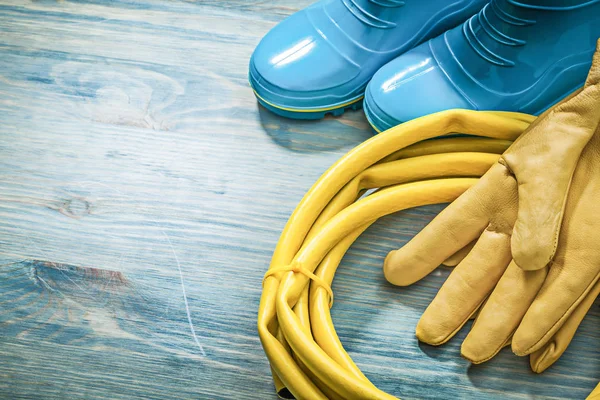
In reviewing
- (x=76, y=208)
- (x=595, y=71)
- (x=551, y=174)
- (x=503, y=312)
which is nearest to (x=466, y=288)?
(x=503, y=312)

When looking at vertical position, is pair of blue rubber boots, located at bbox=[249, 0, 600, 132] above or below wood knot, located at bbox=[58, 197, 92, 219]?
above

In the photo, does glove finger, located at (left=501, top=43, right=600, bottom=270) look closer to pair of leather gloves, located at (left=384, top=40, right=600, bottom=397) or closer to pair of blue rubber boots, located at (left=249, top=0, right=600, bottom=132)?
pair of leather gloves, located at (left=384, top=40, right=600, bottom=397)

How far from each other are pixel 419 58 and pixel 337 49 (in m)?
0.16

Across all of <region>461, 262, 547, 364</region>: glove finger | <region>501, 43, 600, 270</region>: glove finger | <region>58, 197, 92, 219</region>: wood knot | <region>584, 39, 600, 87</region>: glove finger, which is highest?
<region>584, 39, 600, 87</region>: glove finger

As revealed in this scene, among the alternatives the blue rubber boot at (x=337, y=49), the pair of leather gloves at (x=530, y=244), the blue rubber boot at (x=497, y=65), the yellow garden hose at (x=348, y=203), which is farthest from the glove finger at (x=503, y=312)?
the blue rubber boot at (x=337, y=49)

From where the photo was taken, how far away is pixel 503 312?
A: 32.1 inches

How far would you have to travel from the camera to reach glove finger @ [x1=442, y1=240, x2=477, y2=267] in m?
0.91

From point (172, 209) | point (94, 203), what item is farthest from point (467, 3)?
point (94, 203)

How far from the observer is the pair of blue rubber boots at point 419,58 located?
0.93 meters

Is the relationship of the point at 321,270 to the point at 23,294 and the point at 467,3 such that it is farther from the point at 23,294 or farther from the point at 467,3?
the point at 467,3

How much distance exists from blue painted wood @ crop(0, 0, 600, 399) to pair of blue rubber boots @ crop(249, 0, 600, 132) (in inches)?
3.2

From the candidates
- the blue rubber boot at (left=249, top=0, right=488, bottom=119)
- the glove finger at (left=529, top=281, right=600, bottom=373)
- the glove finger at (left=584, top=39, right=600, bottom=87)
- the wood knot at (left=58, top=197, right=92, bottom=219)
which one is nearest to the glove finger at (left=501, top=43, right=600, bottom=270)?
the glove finger at (left=584, top=39, right=600, bottom=87)

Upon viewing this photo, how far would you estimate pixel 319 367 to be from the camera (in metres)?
0.74

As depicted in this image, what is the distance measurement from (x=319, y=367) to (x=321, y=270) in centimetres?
19
